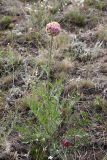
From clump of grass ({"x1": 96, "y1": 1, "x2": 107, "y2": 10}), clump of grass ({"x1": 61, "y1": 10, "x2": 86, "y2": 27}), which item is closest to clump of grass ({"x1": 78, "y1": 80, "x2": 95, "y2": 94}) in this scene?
clump of grass ({"x1": 61, "y1": 10, "x2": 86, "y2": 27})

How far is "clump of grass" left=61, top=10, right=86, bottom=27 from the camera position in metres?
4.88

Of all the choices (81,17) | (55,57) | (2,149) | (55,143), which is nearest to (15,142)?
(2,149)

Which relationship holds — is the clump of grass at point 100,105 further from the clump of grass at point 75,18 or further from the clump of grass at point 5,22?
the clump of grass at point 5,22

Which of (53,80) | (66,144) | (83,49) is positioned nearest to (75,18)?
(83,49)

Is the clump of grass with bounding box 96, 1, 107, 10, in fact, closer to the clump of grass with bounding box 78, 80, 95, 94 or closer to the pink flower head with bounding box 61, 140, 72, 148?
the clump of grass with bounding box 78, 80, 95, 94

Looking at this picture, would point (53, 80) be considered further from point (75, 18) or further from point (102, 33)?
point (75, 18)

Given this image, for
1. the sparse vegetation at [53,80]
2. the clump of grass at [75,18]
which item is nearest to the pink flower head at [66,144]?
the sparse vegetation at [53,80]

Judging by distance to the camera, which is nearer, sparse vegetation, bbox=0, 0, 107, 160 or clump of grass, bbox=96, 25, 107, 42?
sparse vegetation, bbox=0, 0, 107, 160

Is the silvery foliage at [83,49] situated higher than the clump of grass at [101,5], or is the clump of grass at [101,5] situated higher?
the clump of grass at [101,5]

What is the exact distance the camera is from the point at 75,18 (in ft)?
16.0

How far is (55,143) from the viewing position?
297 cm

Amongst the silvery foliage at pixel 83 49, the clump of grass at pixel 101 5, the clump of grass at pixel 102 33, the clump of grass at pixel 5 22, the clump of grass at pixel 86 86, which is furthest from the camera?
the clump of grass at pixel 101 5

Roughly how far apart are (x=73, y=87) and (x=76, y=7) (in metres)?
1.69

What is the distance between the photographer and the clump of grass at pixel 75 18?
4.88 metres
